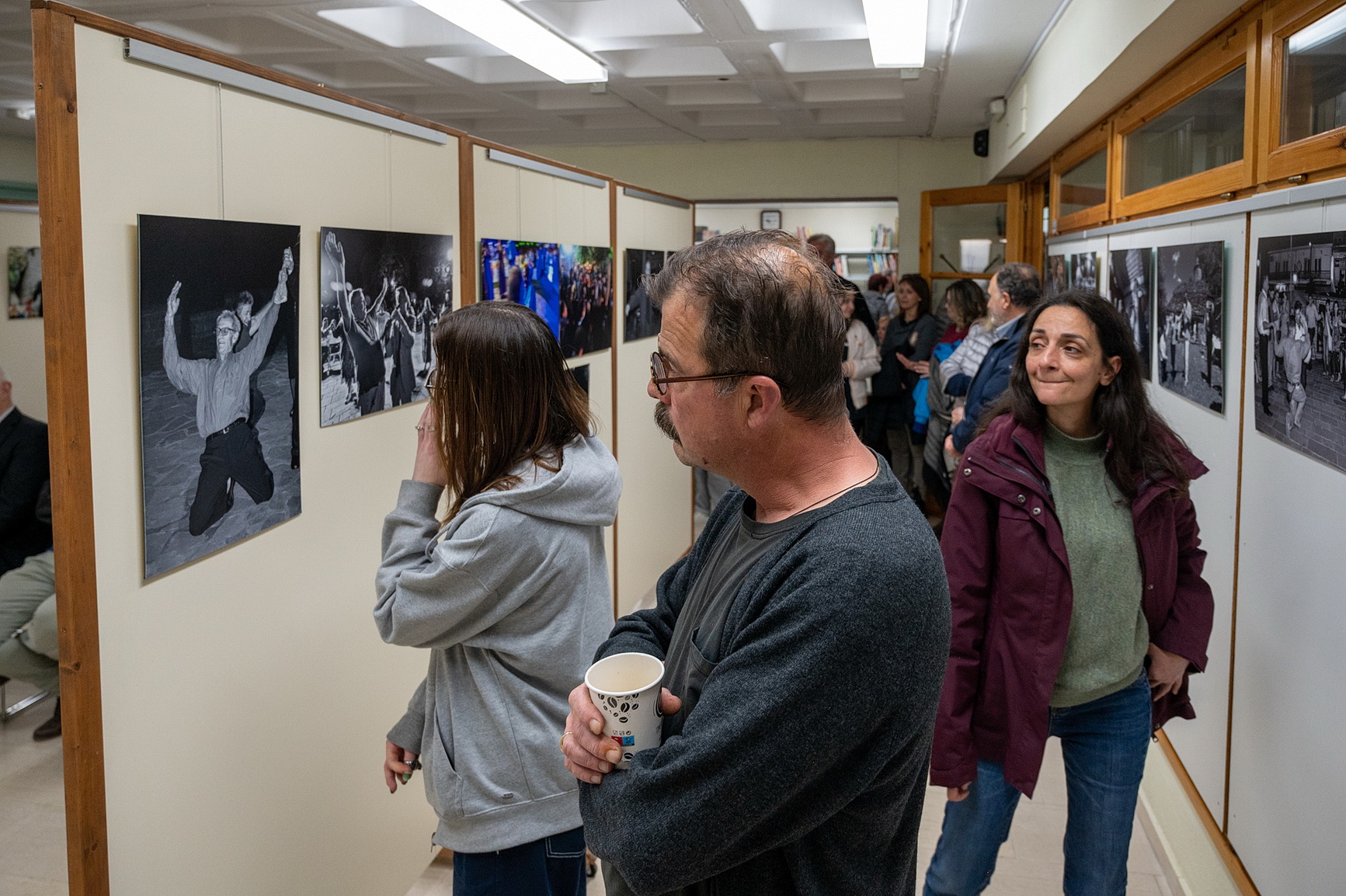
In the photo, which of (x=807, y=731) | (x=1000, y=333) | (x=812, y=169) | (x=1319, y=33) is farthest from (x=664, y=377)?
(x=812, y=169)

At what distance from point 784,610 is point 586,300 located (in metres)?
3.42

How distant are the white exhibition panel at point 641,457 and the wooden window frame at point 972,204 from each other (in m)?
3.01

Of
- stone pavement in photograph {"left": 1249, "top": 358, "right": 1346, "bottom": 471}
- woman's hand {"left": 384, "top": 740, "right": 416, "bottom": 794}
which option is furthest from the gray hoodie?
stone pavement in photograph {"left": 1249, "top": 358, "right": 1346, "bottom": 471}

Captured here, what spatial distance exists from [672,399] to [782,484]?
15cm

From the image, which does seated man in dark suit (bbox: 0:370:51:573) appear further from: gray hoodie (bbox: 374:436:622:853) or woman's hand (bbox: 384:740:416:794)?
gray hoodie (bbox: 374:436:622:853)

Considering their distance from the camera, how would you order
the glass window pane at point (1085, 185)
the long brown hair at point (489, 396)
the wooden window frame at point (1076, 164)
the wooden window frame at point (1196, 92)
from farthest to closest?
the glass window pane at point (1085, 185), the wooden window frame at point (1076, 164), the wooden window frame at point (1196, 92), the long brown hair at point (489, 396)

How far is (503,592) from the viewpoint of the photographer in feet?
5.81

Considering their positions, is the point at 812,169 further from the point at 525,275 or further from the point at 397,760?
the point at 397,760

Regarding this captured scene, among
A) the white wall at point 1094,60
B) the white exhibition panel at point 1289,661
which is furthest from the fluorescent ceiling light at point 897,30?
the white exhibition panel at point 1289,661

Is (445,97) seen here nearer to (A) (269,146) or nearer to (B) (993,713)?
(A) (269,146)

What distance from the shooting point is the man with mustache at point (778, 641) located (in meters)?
0.94

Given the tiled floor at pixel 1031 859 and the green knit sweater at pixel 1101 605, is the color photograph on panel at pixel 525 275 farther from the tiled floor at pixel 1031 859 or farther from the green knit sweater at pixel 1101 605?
the tiled floor at pixel 1031 859

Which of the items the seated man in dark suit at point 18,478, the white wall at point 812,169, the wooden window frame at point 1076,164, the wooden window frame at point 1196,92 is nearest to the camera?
the wooden window frame at point 1196,92

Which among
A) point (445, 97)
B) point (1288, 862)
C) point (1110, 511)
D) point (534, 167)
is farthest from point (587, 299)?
point (445, 97)
